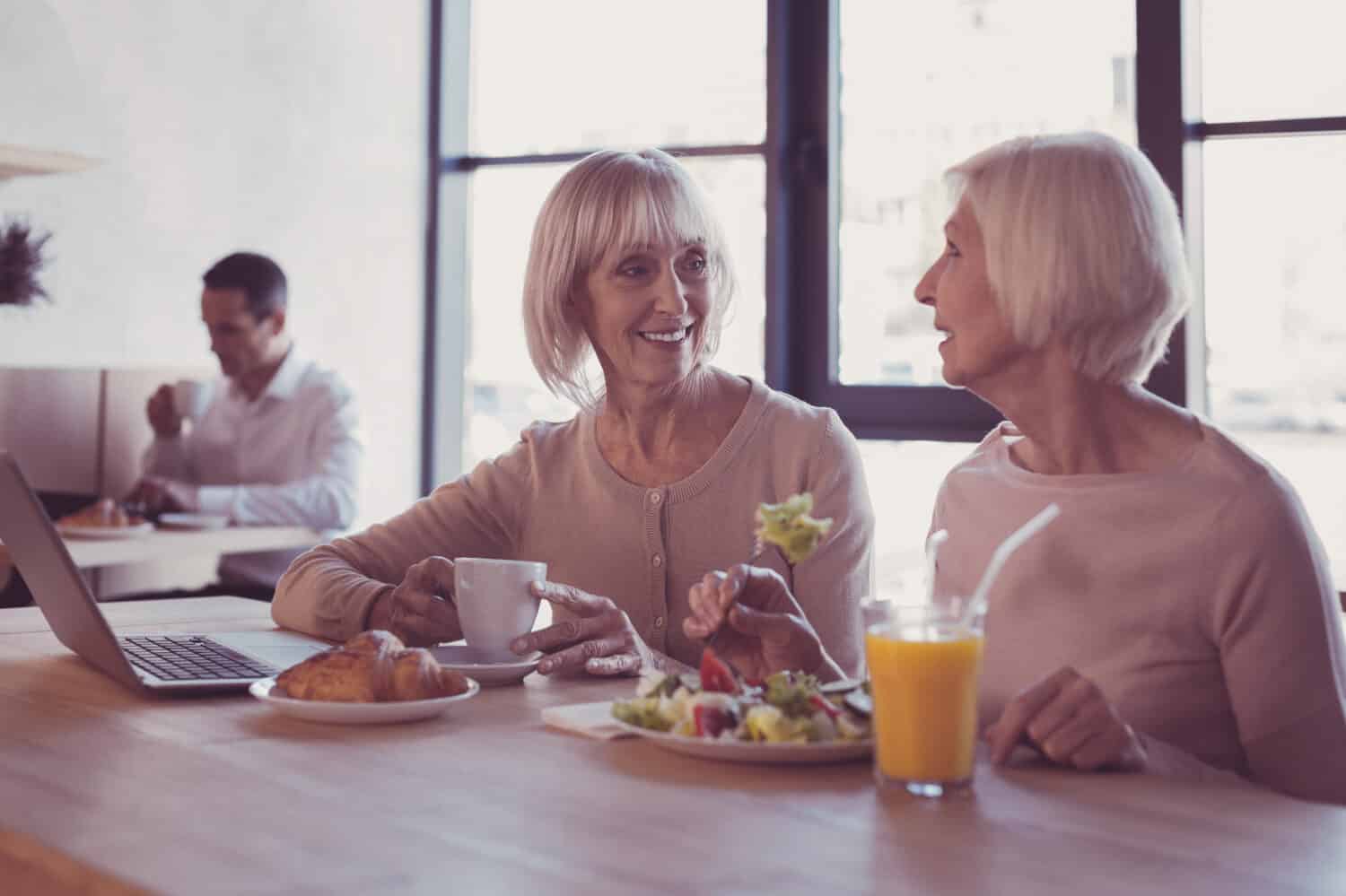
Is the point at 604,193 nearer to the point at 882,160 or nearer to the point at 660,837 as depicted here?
the point at 660,837

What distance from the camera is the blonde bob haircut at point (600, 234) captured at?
2.02 metres

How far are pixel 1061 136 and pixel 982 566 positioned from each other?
1.48 feet

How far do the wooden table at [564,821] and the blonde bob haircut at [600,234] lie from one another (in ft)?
3.03

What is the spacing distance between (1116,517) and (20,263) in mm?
3398

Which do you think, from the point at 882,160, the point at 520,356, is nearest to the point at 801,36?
the point at 882,160

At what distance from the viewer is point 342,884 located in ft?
2.68

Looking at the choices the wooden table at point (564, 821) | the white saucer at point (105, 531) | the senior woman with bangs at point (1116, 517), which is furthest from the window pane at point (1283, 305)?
the wooden table at point (564, 821)

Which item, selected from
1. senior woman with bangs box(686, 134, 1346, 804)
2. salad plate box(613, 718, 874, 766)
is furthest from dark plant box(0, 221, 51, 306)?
salad plate box(613, 718, 874, 766)

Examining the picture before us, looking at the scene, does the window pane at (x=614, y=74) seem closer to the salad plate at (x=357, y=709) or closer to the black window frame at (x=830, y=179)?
the black window frame at (x=830, y=179)

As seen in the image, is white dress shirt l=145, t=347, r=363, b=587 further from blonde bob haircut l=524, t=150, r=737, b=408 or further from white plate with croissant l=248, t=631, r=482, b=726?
white plate with croissant l=248, t=631, r=482, b=726

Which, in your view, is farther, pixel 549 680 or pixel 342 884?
pixel 549 680

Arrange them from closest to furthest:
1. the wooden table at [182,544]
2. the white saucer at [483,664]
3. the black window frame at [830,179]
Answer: the white saucer at [483,664] < the wooden table at [182,544] < the black window frame at [830,179]

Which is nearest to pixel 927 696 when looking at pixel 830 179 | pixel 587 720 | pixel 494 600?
pixel 587 720

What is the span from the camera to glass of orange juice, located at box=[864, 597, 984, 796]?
1013mm
